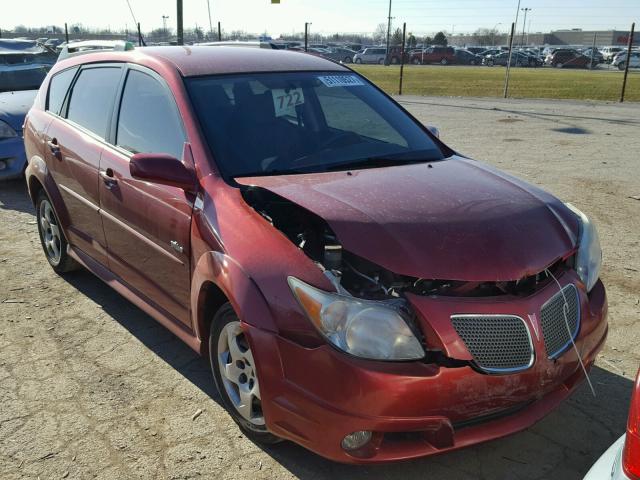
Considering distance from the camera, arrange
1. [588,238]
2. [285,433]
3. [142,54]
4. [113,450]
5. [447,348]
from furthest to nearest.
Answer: [142,54] < [588,238] < [113,450] < [285,433] < [447,348]

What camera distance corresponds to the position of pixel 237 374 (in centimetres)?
295

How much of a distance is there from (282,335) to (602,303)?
161 centimetres

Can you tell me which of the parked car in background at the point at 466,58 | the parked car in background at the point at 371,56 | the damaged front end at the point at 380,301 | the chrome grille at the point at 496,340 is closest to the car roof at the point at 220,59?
the damaged front end at the point at 380,301

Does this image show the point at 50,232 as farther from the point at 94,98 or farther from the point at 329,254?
the point at 329,254

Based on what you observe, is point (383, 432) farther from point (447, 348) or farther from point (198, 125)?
point (198, 125)

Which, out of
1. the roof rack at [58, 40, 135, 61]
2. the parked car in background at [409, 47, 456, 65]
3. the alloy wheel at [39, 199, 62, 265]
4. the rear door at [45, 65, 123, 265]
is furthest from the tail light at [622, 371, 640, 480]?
the parked car in background at [409, 47, 456, 65]

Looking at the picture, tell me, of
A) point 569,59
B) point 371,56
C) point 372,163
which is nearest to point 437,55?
point 371,56

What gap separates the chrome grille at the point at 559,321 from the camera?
2572mm

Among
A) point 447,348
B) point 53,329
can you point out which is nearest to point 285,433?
point 447,348

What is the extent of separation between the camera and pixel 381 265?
247cm

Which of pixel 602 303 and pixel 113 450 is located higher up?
pixel 602 303

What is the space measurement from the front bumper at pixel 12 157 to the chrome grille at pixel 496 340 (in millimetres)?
6723

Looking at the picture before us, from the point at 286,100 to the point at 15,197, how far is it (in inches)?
203

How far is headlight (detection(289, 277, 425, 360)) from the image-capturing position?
239 cm
